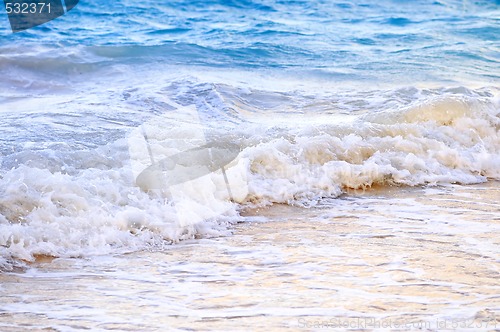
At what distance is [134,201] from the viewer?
15.1 feet

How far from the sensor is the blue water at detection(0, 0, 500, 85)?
33.7 ft

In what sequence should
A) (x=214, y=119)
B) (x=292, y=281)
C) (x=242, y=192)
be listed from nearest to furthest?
(x=292, y=281)
(x=242, y=192)
(x=214, y=119)

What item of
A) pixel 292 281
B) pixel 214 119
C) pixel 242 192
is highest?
pixel 292 281

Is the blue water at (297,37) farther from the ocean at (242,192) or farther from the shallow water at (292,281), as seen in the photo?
the shallow water at (292,281)

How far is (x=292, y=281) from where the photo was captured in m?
3.45

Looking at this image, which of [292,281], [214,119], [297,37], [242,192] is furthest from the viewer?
[297,37]

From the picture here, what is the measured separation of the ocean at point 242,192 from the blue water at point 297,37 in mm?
118

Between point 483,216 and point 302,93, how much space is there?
423 cm

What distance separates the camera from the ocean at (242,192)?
3.20 metres

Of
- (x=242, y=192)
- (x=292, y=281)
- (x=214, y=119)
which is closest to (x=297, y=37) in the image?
(x=214, y=119)

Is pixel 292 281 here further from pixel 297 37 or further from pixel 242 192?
pixel 297 37

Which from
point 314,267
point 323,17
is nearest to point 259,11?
point 323,17

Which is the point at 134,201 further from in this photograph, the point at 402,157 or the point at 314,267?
the point at 402,157

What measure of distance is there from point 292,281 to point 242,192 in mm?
1601
